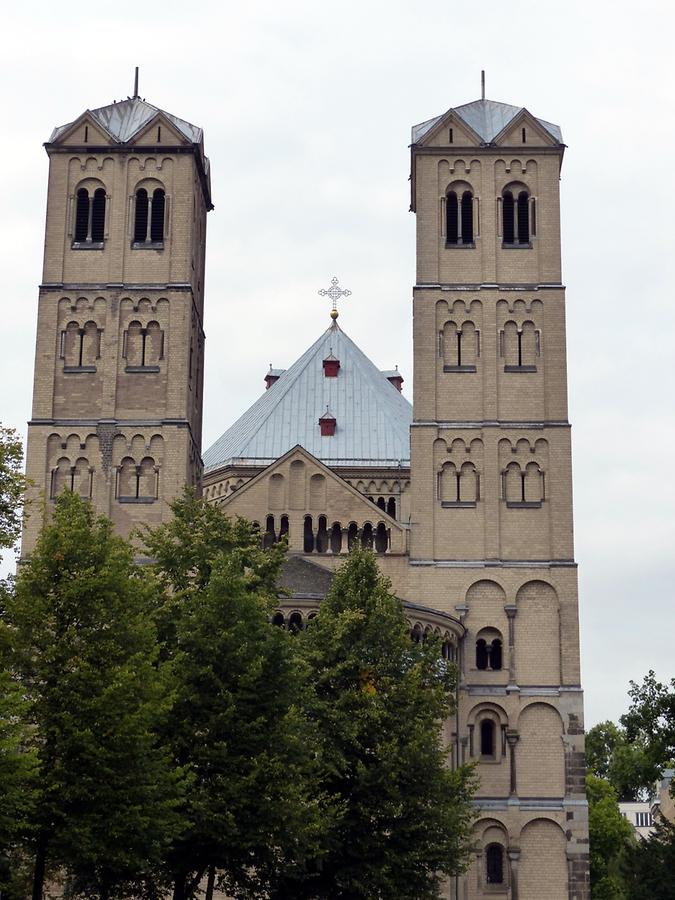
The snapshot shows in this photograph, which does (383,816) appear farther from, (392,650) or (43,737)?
(43,737)

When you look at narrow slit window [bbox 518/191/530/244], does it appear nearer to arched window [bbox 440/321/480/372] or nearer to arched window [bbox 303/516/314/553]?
arched window [bbox 440/321/480/372]

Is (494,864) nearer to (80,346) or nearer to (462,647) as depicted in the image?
(462,647)

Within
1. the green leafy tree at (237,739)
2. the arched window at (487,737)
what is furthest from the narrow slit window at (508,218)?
the green leafy tree at (237,739)

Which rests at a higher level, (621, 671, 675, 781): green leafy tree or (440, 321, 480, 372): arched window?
(440, 321, 480, 372): arched window

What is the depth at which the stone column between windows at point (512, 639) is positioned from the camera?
64.2m

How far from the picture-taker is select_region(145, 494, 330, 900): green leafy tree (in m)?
39.9

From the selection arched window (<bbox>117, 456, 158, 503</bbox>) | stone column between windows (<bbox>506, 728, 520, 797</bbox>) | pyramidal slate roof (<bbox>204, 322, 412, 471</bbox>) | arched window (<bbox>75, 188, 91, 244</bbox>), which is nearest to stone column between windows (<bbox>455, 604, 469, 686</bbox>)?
stone column between windows (<bbox>506, 728, 520, 797</bbox>)

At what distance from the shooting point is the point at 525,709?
6388 cm

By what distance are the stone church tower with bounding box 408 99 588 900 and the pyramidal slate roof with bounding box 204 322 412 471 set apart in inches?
615

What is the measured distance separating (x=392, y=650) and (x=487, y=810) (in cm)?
1708

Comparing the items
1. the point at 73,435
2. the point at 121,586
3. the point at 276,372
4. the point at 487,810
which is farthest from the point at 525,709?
the point at 276,372

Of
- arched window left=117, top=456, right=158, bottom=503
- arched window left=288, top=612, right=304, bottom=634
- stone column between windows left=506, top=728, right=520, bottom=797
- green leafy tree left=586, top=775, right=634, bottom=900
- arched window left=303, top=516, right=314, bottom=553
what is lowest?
green leafy tree left=586, top=775, right=634, bottom=900

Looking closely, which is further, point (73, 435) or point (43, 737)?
point (73, 435)

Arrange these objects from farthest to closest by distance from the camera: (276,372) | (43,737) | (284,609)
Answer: (276,372) → (284,609) → (43,737)
